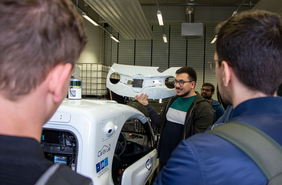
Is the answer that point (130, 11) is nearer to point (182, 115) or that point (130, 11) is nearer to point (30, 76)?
point (182, 115)

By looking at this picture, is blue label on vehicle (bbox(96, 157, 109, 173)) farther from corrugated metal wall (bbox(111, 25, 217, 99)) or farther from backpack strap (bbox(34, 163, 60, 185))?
corrugated metal wall (bbox(111, 25, 217, 99))

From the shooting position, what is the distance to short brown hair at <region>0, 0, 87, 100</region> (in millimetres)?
372

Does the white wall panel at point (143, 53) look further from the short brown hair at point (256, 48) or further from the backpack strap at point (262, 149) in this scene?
the backpack strap at point (262, 149)

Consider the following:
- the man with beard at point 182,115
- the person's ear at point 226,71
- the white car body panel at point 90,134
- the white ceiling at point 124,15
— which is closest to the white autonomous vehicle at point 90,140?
the white car body panel at point 90,134

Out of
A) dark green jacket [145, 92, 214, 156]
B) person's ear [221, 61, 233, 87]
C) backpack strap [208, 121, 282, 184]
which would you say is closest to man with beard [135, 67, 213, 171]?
dark green jacket [145, 92, 214, 156]

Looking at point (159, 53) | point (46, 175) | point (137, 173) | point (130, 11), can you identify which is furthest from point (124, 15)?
point (46, 175)

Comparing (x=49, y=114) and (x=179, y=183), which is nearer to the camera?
(x=49, y=114)

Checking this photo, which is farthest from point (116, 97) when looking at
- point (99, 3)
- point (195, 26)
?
point (195, 26)

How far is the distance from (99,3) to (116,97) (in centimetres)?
262

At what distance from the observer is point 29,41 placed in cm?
38

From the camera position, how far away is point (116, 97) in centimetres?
366

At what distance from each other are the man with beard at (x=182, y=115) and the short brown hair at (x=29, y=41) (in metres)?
1.71

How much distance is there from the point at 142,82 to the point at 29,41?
66.9 inches

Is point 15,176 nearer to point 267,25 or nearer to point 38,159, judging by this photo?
point 38,159
